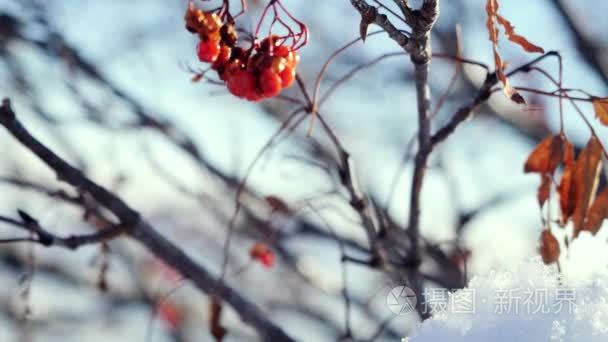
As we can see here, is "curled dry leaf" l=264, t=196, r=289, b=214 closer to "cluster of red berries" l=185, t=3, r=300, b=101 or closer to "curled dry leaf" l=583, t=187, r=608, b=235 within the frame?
"cluster of red berries" l=185, t=3, r=300, b=101

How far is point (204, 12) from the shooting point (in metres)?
1.04

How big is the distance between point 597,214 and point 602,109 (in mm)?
166

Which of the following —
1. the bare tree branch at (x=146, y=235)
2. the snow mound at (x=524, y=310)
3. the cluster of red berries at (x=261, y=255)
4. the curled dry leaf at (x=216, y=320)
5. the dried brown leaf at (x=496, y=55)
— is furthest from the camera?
the cluster of red berries at (x=261, y=255)

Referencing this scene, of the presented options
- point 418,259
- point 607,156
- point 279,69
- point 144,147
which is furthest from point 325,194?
point 144,147

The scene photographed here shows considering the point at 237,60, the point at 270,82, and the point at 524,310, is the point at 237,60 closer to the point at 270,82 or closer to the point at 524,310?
the point at 270,82

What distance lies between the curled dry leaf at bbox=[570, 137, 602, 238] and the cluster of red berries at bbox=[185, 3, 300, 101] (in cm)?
47

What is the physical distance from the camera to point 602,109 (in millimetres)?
1013

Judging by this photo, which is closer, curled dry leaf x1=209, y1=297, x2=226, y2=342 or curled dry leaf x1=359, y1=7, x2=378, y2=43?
curled dry leaf x1=359, y1=7, x2=378, y2=43

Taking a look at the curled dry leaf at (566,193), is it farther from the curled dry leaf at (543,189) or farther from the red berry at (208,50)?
the red berry at (208,50)

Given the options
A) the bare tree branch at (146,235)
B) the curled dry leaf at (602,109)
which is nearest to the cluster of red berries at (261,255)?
the bare tree branch at (146,235)

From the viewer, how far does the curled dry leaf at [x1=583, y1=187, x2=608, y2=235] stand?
1.06m

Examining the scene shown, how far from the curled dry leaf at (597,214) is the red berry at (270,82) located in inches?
20.2

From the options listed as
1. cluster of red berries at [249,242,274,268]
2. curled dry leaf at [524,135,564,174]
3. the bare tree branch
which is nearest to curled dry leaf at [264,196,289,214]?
the bare tree branch

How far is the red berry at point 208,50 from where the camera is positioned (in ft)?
3.35
